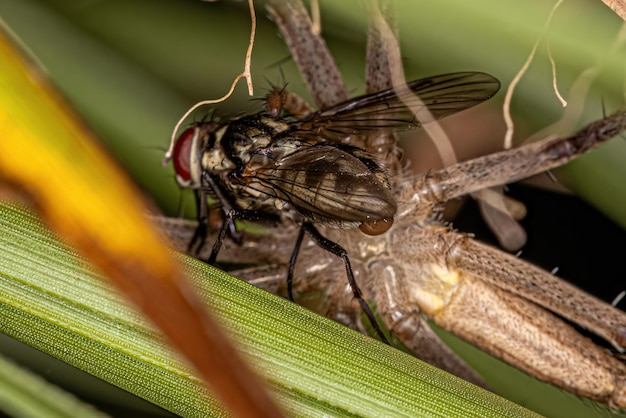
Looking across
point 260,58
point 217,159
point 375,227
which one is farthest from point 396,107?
point 260,58

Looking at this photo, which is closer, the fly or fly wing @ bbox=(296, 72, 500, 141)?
the fly

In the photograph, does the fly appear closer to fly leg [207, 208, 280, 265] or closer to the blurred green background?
fly leg [207, 208, 280, 265]

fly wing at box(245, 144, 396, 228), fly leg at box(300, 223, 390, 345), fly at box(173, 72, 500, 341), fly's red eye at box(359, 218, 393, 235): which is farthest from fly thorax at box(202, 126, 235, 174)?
fly's red eye at box(359, 218, 393, 235)

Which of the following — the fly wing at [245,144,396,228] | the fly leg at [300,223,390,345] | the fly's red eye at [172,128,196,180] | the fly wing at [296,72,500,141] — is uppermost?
the fly wing at [296,72,500,141]

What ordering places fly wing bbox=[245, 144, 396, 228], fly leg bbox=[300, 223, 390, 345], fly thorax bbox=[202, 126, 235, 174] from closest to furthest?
fly wing bbox=[245, 144, 396, 228]
fly leg bbox=[300, 223, 390, 345]
fly thorax bbox=[202, 126, 235, 174]

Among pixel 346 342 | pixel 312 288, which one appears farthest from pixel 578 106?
pixel 346 342

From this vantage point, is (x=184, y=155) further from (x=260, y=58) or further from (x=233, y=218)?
(x=260, y=58)
